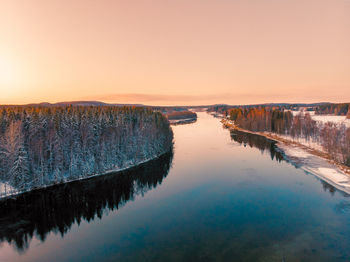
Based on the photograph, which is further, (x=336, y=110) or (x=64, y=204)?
(x=336, y=110)

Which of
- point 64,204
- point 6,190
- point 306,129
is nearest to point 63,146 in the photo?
point 6,190

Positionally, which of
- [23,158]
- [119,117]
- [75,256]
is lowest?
[75,256]

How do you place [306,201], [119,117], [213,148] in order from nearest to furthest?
[306,201], [119,117], [213,148]

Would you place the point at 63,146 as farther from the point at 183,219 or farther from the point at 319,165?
the point at 319,165

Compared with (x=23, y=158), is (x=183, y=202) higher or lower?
lower

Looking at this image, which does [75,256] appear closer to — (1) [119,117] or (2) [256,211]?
(2) [256,211]

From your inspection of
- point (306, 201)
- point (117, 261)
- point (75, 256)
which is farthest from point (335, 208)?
point (75, 256)

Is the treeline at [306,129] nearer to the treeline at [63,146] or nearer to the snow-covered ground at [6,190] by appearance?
the treeline at [63,146]
